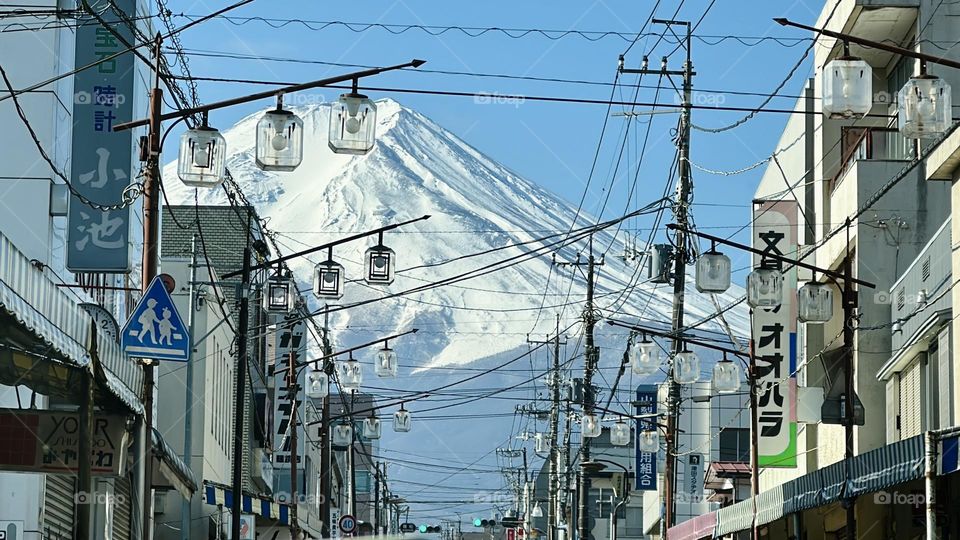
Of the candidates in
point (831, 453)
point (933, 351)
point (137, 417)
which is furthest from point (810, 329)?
point (137, 417)

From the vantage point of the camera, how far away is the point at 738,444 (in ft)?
218

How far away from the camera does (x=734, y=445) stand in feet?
221

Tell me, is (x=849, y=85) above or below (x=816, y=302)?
above

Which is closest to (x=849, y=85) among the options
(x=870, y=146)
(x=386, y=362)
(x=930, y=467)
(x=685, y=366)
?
(x=930, y=467)

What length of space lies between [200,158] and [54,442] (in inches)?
163

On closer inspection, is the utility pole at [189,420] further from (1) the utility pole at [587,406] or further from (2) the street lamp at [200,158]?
(2) the street lamp at [200,158]

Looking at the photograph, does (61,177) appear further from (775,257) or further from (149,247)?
(775,257)

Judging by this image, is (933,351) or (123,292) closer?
(933,351)

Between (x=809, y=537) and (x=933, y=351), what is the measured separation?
31.9 ft

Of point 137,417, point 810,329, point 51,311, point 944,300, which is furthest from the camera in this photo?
point 810,329

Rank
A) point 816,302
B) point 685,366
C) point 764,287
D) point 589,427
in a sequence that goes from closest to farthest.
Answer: point 764,287 → point 816,302 → point 685,366 → point 589,427

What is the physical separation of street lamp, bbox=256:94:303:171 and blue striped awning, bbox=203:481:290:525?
1983 centimetres

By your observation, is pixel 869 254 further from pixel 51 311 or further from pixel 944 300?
pixel 51 311

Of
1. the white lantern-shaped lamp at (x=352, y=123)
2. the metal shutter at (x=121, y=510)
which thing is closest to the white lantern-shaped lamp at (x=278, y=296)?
the metal shutter at (x=121, y=510)
